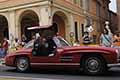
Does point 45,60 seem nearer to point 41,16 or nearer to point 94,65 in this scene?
point 94,65

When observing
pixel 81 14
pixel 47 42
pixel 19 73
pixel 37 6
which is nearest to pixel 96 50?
pixel 47 42

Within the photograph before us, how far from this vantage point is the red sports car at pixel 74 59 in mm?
13281

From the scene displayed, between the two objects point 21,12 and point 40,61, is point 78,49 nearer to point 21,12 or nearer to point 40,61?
point 40,61

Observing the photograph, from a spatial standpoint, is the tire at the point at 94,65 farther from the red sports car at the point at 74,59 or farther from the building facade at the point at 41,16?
the building facade at the point at 41,16

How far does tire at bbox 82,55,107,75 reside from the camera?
13.4 metres

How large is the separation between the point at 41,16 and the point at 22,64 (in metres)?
16.6

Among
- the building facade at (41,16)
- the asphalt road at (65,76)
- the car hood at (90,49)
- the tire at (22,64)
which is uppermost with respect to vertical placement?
the building facade at (41,16)

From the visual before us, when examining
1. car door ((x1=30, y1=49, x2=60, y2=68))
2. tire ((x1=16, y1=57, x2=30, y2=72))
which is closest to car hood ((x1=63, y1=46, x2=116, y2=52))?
car door ((x1=30, y1=49, x2=60, y2=68))

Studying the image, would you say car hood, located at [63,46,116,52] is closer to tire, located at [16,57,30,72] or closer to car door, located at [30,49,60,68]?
car door, located at [30,49,60,68]

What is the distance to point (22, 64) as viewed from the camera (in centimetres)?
1509

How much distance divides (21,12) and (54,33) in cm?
1845

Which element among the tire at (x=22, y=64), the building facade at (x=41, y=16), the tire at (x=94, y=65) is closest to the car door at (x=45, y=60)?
the tire at (x=22, y=64)

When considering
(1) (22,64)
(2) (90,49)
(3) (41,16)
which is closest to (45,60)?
(1) (22,64)

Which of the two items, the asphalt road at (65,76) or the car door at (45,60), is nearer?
the asphalt road at (65,76)
